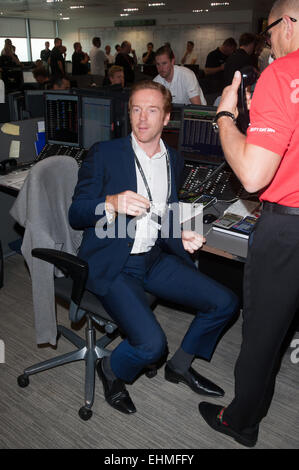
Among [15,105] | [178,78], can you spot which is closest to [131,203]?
[15,105]

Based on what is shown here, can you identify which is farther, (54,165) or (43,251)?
(54,165)

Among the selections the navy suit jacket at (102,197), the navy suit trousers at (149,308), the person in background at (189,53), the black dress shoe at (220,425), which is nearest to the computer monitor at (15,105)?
the navy suit jacket at (102,197)

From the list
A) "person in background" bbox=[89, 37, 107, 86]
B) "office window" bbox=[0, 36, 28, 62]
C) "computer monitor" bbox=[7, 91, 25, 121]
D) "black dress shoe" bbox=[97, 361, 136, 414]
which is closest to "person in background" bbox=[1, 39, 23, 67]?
"person in background" bbox=[89, 37, 107, 86]

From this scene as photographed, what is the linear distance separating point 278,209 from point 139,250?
0.70 meters

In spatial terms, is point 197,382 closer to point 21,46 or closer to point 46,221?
point 46,221

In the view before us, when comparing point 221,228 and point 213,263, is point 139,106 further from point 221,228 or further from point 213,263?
point 213,263

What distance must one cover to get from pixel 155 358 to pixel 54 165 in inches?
37.5

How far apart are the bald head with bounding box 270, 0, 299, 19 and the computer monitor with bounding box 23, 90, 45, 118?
2327 mm

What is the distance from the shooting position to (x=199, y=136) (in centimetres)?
236

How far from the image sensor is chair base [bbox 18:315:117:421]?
1895 mm

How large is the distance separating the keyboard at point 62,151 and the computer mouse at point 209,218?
3.63ft

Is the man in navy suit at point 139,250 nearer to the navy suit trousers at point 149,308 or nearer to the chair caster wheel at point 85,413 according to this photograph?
the navy suit trousers at point 149,308
